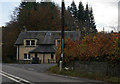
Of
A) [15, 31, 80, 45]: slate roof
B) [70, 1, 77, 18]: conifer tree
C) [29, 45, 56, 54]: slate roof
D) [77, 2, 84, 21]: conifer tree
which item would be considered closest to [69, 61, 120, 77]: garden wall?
[29, 45, 56, 54]: slate roof

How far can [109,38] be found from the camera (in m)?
17.0

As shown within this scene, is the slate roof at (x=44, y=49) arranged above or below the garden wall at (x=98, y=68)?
above

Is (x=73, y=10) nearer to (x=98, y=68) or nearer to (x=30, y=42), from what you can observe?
(x=30, y=42)

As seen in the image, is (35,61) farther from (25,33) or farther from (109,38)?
(109,38)

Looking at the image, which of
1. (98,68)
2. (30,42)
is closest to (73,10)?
(30,42)

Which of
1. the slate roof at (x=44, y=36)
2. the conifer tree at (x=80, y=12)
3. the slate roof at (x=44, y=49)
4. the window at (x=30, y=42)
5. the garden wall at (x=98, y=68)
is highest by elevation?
the conifer tree at (x=80, y=12)

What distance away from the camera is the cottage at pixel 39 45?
4659cm

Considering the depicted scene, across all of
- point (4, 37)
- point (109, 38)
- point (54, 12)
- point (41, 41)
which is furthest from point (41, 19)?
point (109, 38)

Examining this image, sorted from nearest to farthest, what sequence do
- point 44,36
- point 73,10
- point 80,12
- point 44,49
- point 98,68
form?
1. point 98,68
2. point 44,49
3. point 44,36
4. point 80,12
5. point 73,10

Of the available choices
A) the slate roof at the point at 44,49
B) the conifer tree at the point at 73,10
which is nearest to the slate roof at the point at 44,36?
the slate roof at the point at 44,49

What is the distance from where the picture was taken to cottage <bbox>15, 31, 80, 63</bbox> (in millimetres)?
46594

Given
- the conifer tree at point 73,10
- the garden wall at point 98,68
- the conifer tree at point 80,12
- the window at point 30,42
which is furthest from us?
the conifer tree at point 73,10

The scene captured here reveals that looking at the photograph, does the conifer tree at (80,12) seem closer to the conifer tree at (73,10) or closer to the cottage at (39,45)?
the conifer tree at (73,10)

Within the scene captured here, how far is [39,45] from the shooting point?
48281 mm
